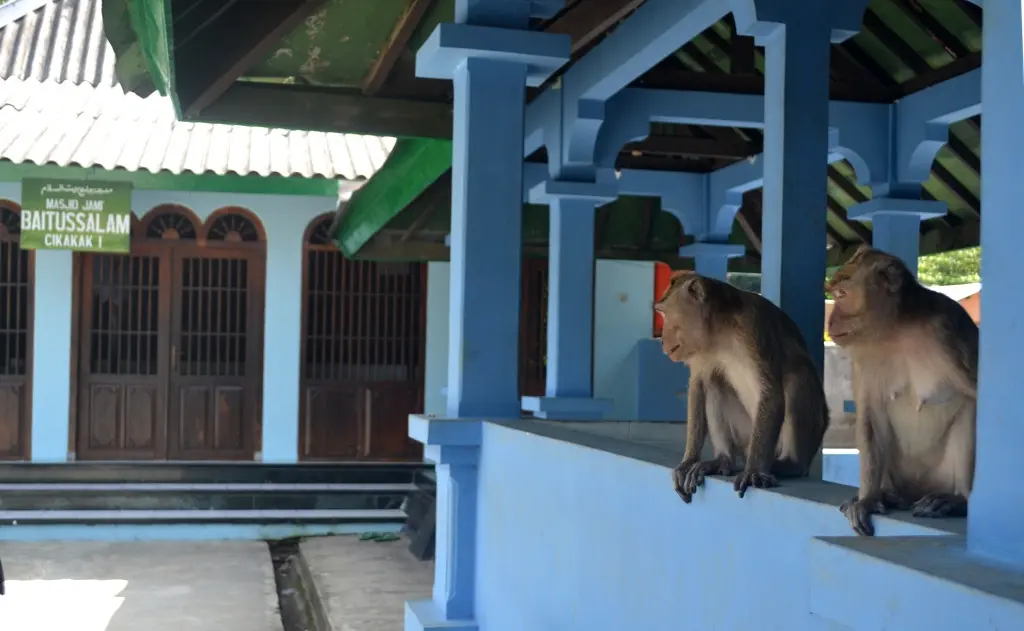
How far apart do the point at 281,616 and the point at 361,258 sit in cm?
435

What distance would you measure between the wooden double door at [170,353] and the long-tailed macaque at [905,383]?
32.0 feet

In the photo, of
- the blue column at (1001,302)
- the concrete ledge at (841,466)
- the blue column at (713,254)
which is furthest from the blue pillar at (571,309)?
the blue column at (1001,302)

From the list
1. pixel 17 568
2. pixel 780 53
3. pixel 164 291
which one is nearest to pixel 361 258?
pixel 164 291

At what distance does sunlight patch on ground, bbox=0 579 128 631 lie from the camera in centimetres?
711

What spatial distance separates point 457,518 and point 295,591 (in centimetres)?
458

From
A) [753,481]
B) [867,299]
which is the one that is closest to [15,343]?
[753,481]

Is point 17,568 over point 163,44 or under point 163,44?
under

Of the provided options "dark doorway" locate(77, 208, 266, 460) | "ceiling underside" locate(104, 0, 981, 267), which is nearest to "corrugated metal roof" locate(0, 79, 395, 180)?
"dark doorway" locate(77, 208, 266, 460)

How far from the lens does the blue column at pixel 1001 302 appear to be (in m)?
1.45

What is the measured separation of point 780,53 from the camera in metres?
3.96

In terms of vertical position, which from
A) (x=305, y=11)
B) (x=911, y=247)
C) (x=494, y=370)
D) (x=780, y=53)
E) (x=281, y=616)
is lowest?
(x=281, y=616)

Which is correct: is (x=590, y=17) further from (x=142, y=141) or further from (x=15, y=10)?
(x=15, y=10)

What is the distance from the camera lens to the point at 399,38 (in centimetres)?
589

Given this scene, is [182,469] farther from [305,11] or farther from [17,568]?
[305,11]
